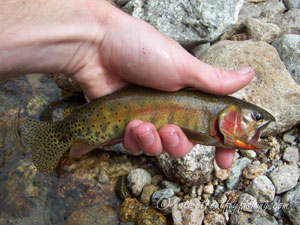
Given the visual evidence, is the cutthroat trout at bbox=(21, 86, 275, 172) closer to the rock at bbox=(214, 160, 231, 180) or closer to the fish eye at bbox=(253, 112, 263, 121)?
the fish eye at bbox=(253, 112, 263, 121)

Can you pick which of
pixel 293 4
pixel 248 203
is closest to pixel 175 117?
pixel 248 203

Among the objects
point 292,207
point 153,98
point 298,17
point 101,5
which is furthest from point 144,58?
point 298,17

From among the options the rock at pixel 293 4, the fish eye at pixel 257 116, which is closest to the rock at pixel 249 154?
the fish eye at pixel 257 116

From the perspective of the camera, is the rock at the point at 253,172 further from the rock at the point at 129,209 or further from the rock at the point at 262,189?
the rock at the point at 129,209

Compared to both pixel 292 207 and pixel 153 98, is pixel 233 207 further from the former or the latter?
pixel 153 98

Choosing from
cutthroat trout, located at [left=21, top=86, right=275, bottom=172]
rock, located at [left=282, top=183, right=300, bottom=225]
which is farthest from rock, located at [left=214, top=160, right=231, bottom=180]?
cutthroat trout, located at [left=21, top=86, right=275, bottom=172]

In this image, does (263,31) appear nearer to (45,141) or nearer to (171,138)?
(171,138)

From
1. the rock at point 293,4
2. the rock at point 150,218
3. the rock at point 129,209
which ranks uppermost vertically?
the rock at point 293,4

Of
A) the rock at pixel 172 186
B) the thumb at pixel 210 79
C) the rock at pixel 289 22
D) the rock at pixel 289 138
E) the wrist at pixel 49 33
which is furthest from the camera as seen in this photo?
the rock at pixel 289 22
